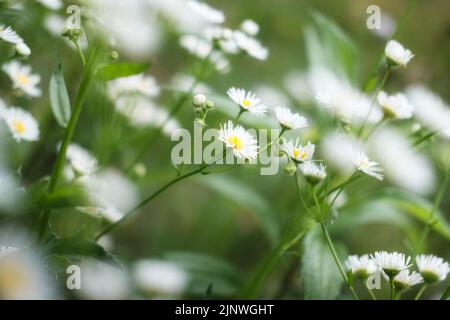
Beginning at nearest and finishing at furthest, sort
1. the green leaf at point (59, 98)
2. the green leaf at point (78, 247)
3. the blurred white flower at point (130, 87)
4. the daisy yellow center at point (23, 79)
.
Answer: the green leaf at point (78, 247)
the green leaf at point (59, 98)
the daisy yellow center at point (23, 79)
the blurred white flower at point (130, 87)

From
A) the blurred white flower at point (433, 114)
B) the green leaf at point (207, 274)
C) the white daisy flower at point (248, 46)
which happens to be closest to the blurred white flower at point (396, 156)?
the blurred white flower at point (433, 114)

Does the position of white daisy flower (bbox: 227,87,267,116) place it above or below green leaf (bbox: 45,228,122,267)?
above

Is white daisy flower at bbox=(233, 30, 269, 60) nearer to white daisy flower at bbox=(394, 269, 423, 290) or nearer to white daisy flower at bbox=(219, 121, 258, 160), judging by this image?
white daisy flower at bbox=(219, 121, 258, 160)

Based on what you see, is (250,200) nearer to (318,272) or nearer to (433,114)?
(318,272)

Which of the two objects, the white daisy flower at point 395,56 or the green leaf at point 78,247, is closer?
the green leaf at point 78,247

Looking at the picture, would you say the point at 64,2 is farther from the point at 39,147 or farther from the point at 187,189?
the point at 187,189

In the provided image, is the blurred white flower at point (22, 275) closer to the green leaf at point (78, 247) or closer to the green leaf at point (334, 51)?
the green leaf at point (78, 247)

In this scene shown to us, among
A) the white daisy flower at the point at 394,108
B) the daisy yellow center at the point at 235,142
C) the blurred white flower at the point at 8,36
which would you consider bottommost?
the daisy yellow center at the point at 235,142

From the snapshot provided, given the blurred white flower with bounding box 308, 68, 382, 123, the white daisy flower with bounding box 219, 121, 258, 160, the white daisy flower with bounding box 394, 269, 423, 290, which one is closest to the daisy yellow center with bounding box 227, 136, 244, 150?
the white daisy flower with bounding box 219, 121, 258, 160
